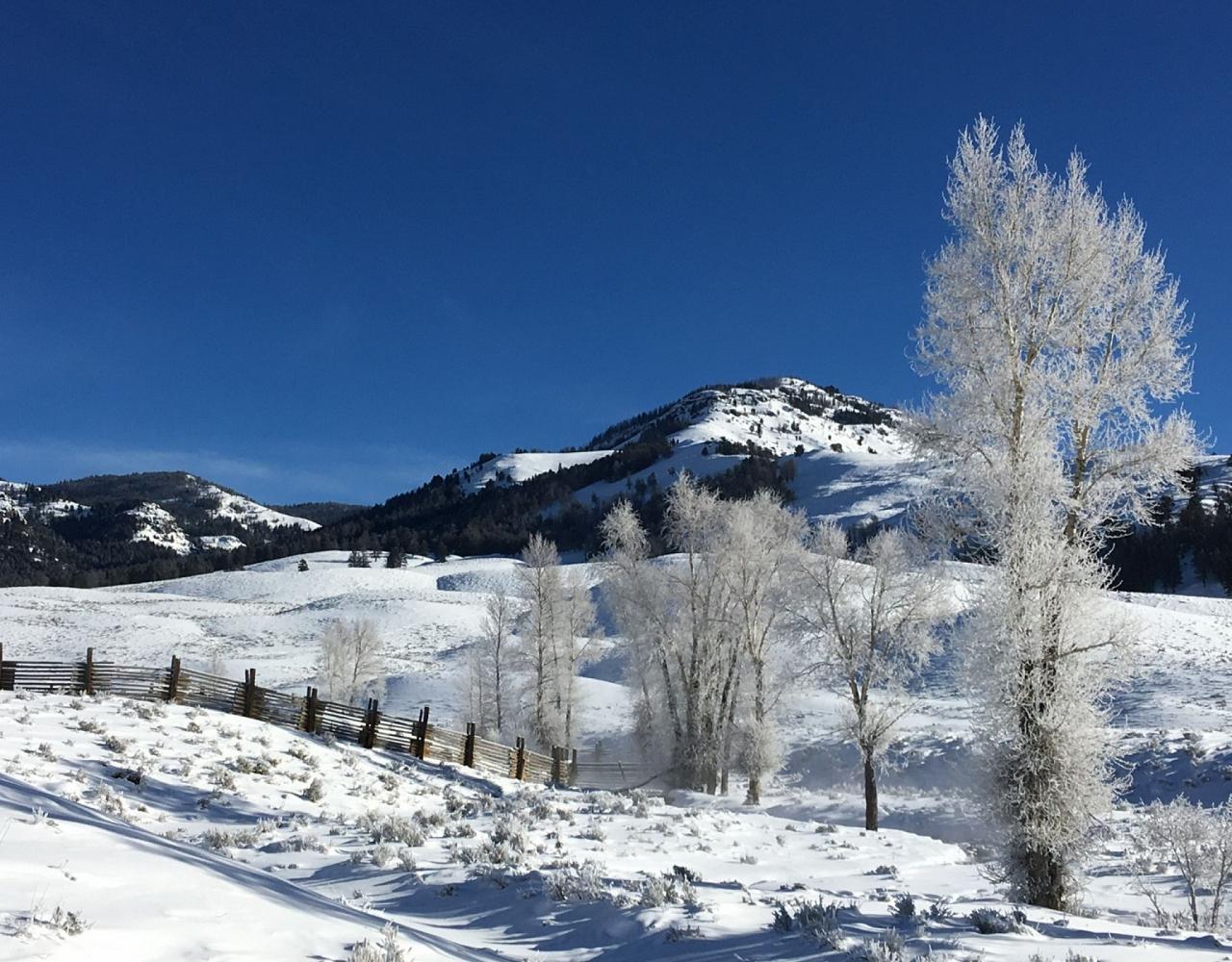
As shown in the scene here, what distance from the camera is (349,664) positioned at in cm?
4659

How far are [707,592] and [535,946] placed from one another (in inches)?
899

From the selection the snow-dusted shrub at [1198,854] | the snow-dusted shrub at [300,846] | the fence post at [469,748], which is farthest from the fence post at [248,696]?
the snow-dusted shrub at [1198,854]

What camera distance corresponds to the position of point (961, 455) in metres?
10.8

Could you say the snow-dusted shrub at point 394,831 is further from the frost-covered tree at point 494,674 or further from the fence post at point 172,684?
the frost-covered tree at point 494,674

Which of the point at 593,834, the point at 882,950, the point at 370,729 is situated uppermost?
the point at 882,950

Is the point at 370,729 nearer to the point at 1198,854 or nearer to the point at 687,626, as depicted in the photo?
the point at 687,626

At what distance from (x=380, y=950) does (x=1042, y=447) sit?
9.21 m

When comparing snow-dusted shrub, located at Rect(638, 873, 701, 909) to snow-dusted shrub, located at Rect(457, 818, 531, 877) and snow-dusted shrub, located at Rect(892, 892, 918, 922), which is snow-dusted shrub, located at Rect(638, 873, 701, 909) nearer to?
snow-dusted shrub, located at Rect(892, 892, 918, 922)

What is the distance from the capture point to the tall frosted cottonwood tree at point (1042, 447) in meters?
9.65

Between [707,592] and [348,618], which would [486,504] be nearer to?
[348,618]

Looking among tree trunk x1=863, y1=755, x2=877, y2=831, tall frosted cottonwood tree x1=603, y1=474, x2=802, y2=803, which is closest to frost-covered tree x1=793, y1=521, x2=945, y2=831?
tree trunk x1=863, y1=755, x2=877, y2=831

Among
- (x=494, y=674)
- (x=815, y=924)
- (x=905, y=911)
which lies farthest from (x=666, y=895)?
(x=494, y=674)

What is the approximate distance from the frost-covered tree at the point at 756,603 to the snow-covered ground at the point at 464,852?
1736 mm

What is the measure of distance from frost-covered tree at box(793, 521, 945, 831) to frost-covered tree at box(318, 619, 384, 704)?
29522 mm
